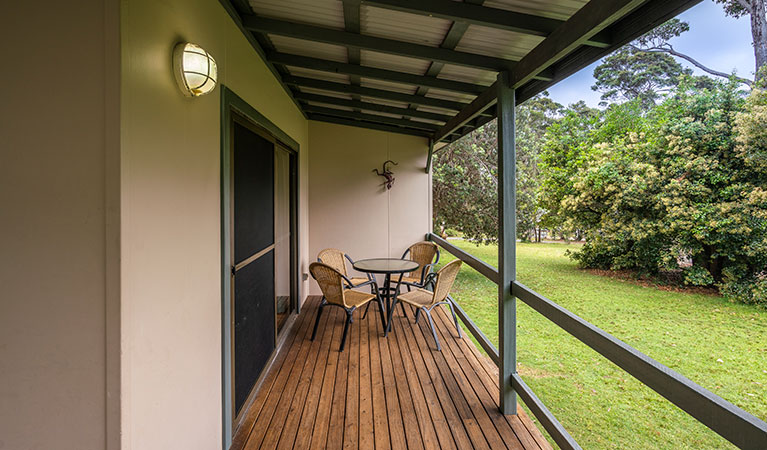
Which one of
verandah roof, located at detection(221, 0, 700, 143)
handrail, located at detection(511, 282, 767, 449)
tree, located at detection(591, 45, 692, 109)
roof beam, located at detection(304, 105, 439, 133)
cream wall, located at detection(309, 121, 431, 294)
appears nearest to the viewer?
handrail, located at detection(511, 282, 767, 449)

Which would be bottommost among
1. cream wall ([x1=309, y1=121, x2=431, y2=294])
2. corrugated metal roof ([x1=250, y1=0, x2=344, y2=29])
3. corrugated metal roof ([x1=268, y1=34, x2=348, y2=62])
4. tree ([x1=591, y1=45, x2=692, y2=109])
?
cream wall ([x1=309, y1=121, x2=431, y2=294])

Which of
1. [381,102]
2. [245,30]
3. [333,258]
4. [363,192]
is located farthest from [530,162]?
[245,30]

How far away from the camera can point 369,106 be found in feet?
13.2

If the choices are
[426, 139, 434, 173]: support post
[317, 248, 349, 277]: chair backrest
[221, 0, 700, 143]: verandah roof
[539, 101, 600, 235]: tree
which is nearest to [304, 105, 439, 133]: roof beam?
[426, 139, 434, 173]: support post

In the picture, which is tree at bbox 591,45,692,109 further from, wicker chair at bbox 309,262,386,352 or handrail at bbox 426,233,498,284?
wicker chair at bbox 309,262,386,352

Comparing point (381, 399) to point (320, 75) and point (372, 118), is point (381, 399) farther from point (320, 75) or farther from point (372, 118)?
point (372, 118)

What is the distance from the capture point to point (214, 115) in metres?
1.75

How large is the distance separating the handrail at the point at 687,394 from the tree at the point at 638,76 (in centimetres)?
790

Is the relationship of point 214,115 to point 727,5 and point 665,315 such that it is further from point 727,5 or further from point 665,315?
point 665,315

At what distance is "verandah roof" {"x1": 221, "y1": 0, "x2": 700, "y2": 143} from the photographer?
1.57m

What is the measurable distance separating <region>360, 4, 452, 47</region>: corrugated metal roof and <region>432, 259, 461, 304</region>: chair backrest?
1938 mm

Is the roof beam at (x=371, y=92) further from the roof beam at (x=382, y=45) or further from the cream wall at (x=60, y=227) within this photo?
the cream wall at (x=60, y=227)

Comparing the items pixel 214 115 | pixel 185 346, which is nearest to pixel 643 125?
pixel 214 115

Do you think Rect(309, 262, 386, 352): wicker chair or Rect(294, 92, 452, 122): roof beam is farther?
Rect(294, 92, 452, 122): roof beam
